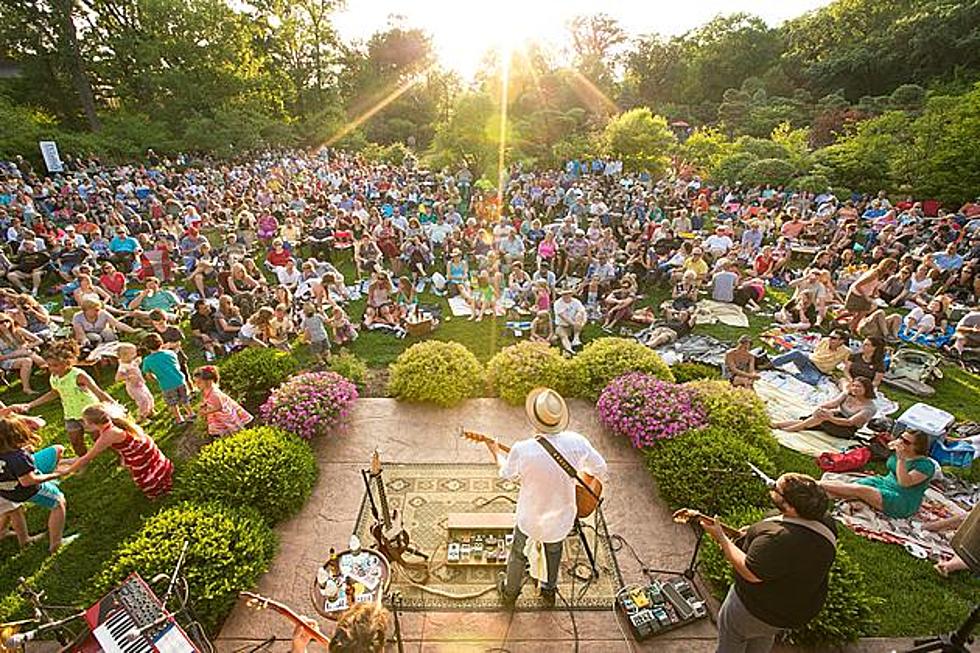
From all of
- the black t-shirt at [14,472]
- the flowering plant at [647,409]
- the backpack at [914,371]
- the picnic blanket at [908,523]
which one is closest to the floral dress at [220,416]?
the black t-shirt at [14,472]

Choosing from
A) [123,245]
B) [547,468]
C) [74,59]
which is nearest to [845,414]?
[547,468]

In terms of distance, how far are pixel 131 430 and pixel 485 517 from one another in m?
3.60

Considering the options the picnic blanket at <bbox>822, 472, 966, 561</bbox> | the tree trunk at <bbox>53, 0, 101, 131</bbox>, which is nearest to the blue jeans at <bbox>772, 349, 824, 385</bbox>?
the picnic blanket at <bbox>822, 472, 966, 561</bbox>

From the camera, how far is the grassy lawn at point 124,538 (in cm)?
430

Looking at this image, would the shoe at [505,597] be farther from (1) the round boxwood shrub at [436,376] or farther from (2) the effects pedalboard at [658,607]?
(1) the round boxwood shrub at [436,376]

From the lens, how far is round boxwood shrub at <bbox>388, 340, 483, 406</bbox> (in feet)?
22.7

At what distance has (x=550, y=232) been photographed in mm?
12898

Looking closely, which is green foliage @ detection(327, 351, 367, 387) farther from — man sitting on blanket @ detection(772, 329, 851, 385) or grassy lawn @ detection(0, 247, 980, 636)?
man sitting on blanket @ detection(772, 329, 851, 385)

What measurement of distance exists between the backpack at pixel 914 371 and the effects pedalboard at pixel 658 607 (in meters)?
5.93

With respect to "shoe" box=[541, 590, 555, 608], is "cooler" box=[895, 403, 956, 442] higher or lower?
higher

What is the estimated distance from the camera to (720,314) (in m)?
10.5

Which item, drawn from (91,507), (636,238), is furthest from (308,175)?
(91,507)

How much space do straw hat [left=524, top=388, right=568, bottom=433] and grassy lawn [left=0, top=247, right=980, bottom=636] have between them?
3.16 meters

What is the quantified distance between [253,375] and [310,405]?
156cm
